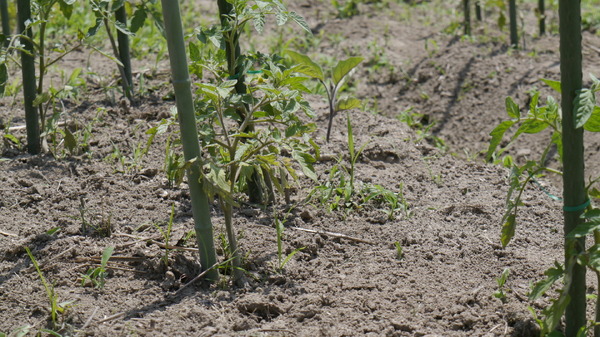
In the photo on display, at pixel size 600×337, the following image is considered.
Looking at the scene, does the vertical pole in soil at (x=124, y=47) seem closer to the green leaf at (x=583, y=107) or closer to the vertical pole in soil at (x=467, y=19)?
the green leaf at (x=583, y=107)

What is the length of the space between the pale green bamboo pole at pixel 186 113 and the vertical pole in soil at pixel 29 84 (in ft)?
4.50

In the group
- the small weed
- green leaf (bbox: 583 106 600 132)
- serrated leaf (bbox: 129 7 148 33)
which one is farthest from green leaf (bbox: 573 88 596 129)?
serrated leaf (bbox: 129 7 148 33)

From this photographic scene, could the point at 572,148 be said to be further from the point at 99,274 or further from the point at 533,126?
the point at 99,274

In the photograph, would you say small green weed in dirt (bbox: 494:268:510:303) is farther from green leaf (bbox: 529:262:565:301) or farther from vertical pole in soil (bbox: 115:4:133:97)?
vertical pole in soil (bbox: 115:4:133:97)

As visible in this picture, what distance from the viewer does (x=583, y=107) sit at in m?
2.10

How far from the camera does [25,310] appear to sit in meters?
2.62

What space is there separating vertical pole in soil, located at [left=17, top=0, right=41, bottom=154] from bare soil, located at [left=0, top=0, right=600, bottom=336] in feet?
0.35

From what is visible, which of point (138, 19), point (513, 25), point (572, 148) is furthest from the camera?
point (513, 25)

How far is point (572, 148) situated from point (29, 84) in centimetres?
251

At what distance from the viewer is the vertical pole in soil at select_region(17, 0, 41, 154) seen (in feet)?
11.9

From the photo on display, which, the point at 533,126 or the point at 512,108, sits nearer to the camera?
the point at 533,126

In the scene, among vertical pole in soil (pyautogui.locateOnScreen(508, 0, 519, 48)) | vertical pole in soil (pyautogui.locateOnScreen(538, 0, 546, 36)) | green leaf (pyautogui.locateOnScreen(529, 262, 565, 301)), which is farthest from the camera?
vertical pole in soil (pyautogui.locateOnScreen(538, 0, 546, 36))

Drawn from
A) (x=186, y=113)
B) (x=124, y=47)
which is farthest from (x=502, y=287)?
(x=124, y=47)

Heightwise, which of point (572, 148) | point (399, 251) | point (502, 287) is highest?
point (572, 148)
